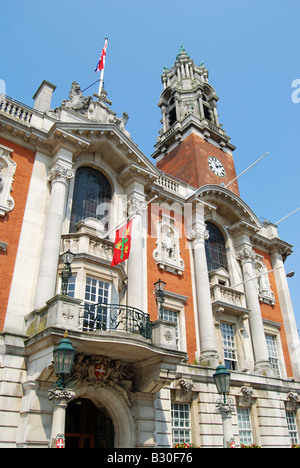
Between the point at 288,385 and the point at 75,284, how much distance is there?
1409 centimetres

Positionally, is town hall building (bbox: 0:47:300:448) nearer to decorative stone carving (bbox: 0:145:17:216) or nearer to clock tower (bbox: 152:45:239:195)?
decorative stone carving (bbox: 0:145:17:216)

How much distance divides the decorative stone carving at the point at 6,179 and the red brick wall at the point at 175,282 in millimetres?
7210

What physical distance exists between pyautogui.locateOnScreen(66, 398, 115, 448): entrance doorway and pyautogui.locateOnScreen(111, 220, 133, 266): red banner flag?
5.67m

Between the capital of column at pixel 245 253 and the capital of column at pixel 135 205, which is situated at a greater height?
the capital of column at pixel 245 253

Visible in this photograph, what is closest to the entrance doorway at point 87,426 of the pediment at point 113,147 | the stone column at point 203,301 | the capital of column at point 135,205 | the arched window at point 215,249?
the stone column at point 203,301

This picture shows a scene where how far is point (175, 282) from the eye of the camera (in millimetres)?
Result: 19797

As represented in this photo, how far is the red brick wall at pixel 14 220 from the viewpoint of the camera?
1411 cm

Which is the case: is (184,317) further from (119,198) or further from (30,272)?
(30,272)

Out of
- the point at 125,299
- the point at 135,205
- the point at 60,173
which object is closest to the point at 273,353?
the point at 125,299

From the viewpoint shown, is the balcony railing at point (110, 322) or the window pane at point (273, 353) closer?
the balcony railing at point (110, 322)

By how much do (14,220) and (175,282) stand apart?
8598mm

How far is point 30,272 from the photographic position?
14.9 metres

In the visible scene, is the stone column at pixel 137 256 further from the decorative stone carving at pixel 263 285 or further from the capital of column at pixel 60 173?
the decorative stone carving at pixel 263 285

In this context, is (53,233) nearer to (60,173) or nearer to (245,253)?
(60,173)
